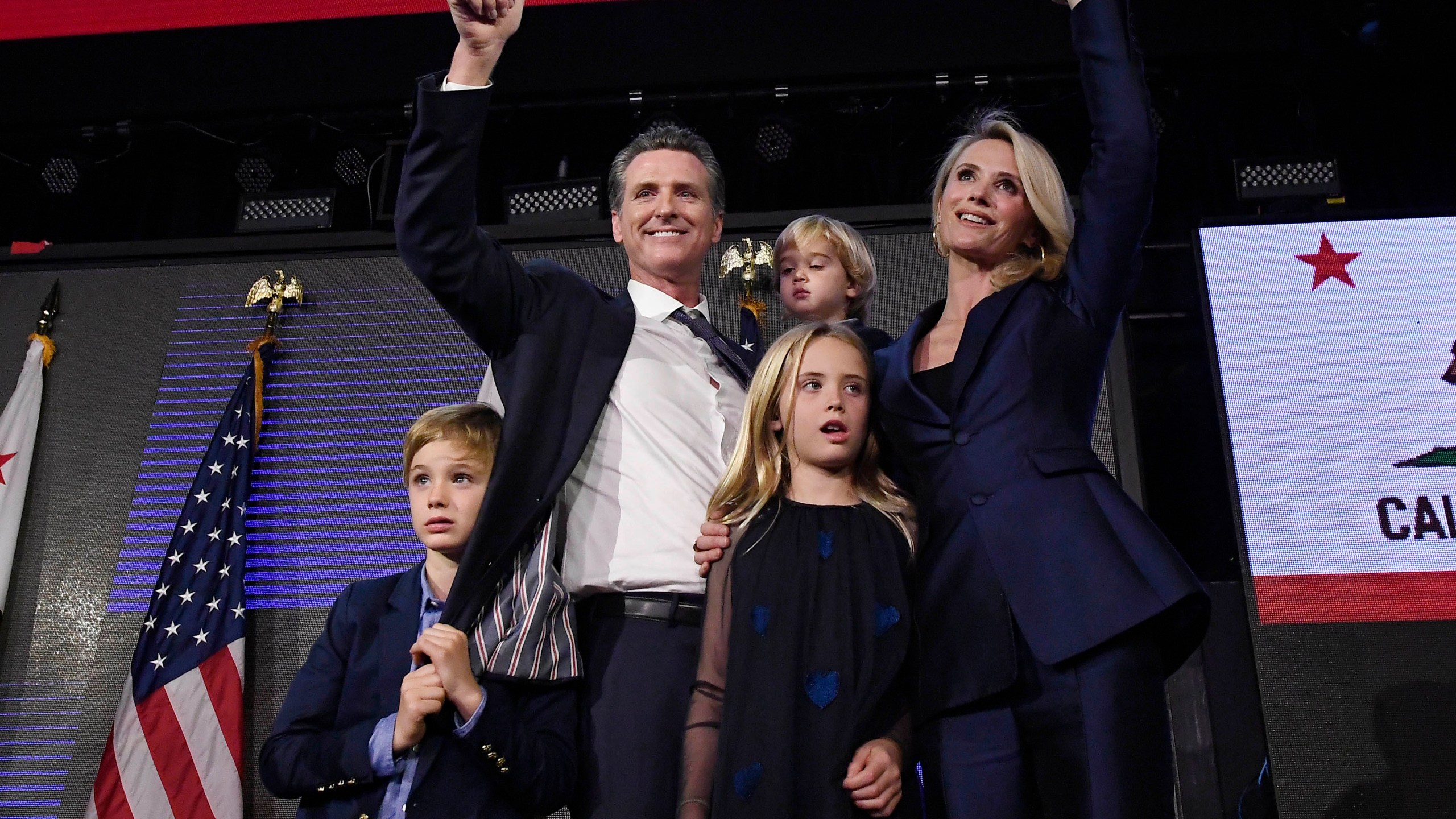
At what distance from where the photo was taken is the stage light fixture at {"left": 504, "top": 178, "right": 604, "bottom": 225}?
4.11 m

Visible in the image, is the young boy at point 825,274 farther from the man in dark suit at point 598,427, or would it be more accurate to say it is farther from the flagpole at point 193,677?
the flagpole at point 193,677

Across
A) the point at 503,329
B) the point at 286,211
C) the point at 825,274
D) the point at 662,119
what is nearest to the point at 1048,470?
the point at 503,329

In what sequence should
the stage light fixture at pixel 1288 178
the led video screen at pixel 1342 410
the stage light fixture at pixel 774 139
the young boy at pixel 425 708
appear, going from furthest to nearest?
the stage light fixture at pixel 774 139
the stage light fixture at pixel 1288 178
the led video screen at pixel 1342 410
the young boy at pixel 425 708

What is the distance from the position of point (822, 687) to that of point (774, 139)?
272 cm

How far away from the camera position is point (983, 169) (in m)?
2.17

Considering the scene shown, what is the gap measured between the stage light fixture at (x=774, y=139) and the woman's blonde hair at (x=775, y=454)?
2.10 metres

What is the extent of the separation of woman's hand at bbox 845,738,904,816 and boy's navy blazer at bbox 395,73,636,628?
2.29 feet

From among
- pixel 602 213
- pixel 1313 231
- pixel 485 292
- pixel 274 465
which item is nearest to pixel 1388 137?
pixel 1313 231

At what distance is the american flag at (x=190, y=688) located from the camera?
3324 millimetres

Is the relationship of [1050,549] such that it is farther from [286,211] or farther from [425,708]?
[286,211]

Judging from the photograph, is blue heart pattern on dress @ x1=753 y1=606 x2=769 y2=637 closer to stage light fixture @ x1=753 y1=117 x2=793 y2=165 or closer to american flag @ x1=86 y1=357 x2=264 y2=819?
american flag @ x1=86 y1=357 x2=264 y2=819

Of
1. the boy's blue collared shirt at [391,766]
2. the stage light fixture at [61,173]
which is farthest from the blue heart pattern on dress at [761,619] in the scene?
the stage light fixture at [61,173]

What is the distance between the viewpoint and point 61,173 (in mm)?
4523

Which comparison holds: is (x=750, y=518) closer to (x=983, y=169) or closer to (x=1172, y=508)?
(x=983, y=169)
